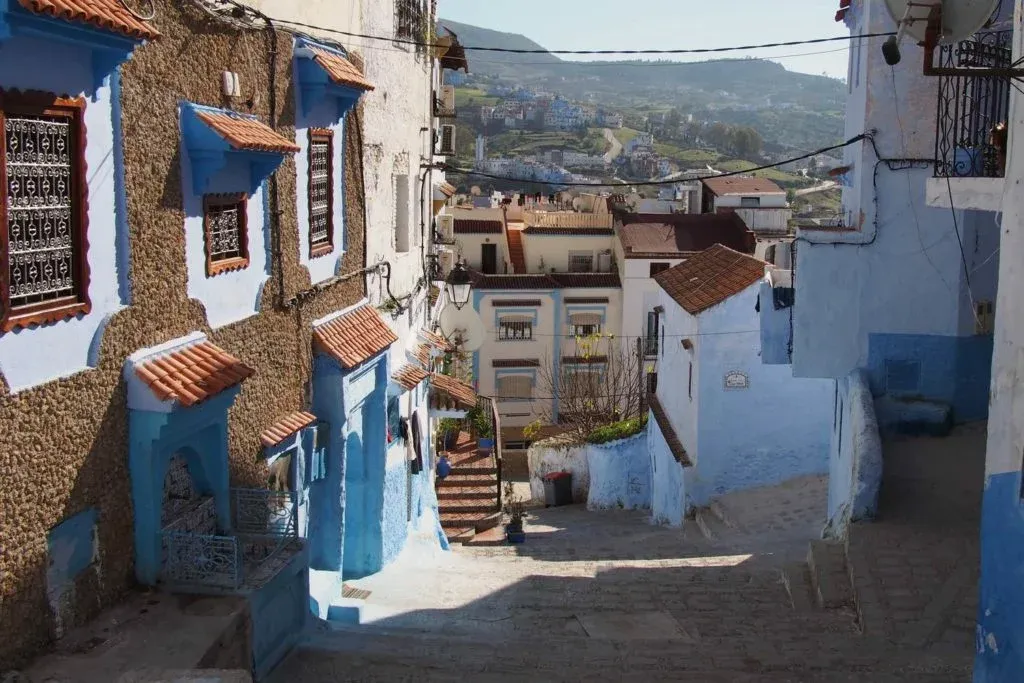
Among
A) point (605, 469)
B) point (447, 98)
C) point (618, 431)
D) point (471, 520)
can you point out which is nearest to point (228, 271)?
point (471, 520)

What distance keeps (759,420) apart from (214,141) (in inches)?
504

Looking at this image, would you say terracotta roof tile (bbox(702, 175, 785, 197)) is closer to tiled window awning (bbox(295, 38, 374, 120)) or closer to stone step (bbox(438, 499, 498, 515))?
stone step (bbox(438, 499, 498, 515))

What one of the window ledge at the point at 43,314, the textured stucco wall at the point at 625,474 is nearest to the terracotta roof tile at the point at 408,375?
the window ledge at the point at 43,314

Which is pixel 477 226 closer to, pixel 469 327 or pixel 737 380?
pixel 469 327

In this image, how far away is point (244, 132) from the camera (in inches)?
349

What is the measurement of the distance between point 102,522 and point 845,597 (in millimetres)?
7606

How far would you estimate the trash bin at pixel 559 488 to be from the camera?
29.3 m

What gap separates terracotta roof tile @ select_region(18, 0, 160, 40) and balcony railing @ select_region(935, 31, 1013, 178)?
6702 millimetres

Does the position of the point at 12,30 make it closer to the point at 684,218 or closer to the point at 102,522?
the point at 102,522

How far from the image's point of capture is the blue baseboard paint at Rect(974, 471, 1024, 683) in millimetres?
7004

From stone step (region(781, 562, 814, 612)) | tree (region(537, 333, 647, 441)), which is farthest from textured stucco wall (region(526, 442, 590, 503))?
stone step (region(781, 562, 814, 612))

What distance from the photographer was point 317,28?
1138 cm

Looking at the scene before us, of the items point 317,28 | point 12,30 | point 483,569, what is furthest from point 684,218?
point 12,30

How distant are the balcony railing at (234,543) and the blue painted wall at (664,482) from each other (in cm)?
1130
